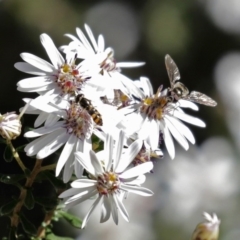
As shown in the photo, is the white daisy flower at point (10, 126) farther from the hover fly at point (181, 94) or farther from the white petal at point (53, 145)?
the hover fly at point (181, 94)

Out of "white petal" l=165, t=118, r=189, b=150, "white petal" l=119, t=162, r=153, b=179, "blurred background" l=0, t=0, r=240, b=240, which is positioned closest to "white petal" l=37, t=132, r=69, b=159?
"white petal" l=119, t=162, r=153, b=179

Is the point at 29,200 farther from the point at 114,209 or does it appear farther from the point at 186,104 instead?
the point at 186,104

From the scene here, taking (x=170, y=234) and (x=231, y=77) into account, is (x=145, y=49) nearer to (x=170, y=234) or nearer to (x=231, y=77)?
(x=231, y=77)

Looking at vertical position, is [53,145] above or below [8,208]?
above

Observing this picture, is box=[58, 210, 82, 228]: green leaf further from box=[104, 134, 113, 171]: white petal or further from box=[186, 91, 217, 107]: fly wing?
box=[186, 91, 217, 107]: fly wing

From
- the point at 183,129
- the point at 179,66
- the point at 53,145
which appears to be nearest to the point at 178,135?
the point at 183,129

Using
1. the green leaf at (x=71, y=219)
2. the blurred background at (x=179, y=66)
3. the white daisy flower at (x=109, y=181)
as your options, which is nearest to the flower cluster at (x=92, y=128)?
the white daisy flower at (x=109, y=181)
